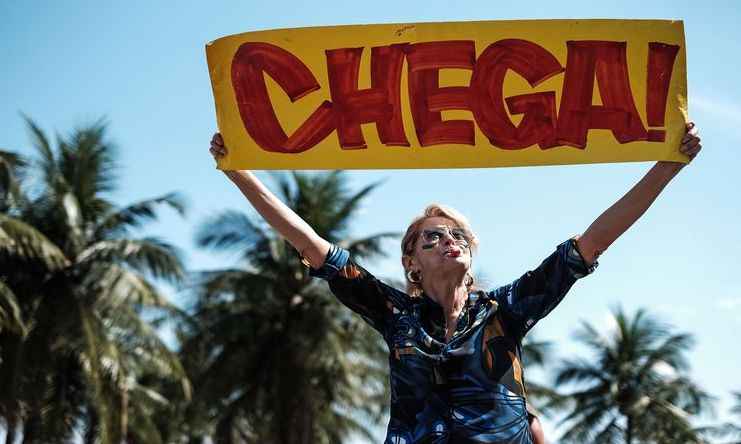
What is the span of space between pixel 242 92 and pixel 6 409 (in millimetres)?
17426

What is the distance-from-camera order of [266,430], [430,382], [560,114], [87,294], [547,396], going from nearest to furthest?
[430,382]
[560,114]
[87,294]
[266,430]
[547,396]

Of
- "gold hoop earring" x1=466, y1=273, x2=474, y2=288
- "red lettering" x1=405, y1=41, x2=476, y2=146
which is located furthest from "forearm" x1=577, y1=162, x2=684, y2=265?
"red lettering" x1=405, y1=41, x2=476, y2=146

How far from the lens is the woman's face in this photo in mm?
3531

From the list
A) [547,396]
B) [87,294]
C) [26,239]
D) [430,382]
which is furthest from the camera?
[547,396]

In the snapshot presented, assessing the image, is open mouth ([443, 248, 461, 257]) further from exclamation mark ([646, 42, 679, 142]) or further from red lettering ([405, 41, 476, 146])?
exclamation mark ([646, 42, 679, 142])

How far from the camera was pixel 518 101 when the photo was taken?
160 inches

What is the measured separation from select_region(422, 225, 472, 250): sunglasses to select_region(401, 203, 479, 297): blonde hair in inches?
1.2

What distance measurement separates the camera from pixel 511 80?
13.4ft

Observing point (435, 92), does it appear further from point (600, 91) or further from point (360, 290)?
point (360, 290)

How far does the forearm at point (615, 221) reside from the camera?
3336 millimetres

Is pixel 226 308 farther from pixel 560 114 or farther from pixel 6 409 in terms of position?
pixel 560 114

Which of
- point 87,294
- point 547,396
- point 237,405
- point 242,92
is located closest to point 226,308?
point 237,405

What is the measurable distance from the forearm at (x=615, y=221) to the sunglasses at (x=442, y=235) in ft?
1.51

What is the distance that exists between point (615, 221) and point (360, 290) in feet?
3.03
